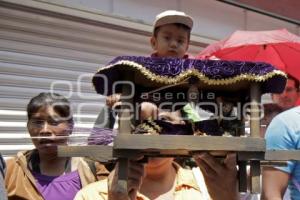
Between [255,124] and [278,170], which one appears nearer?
[255,124]

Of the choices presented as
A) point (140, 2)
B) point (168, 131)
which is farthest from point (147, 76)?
A: point (140, 2)

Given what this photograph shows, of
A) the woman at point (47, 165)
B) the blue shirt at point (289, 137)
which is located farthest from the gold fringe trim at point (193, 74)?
the woman at point (47, 165)

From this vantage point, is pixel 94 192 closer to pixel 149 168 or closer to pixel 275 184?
pixel 149 168

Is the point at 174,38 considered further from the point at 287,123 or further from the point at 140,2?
the point at 140,2

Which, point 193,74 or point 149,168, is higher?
point 193,74

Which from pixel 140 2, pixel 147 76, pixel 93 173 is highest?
pixel 140 2

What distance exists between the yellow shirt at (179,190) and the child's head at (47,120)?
55cm

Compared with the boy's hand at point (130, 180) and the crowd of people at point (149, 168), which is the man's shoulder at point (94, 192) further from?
the boy's hand at point (130, 180)

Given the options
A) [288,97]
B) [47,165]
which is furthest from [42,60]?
[288,97]

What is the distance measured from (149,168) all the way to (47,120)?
0.72 m

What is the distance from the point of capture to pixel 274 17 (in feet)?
22.5

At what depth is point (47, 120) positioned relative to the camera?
2596mm

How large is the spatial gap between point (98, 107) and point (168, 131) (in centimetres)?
340

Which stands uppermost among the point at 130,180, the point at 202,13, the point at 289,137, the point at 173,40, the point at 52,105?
the point at 202,13
